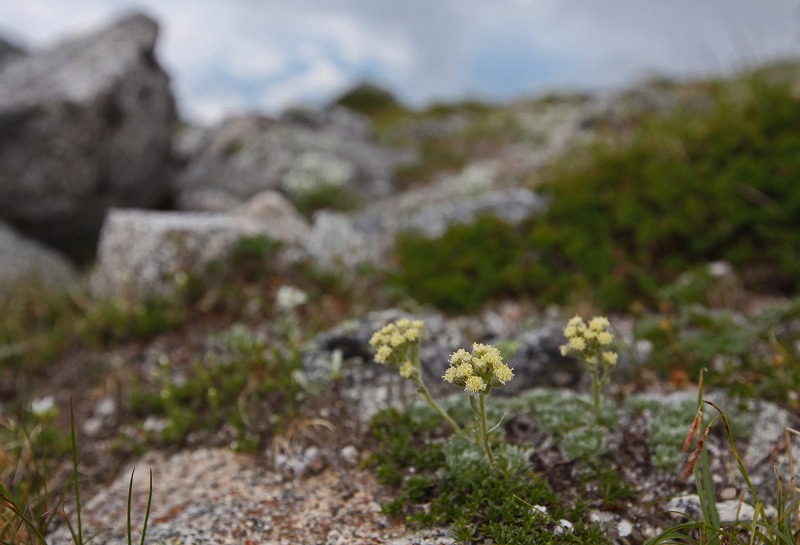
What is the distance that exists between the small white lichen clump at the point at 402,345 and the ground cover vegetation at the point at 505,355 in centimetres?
2

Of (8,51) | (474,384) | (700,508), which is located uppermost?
(8,51)

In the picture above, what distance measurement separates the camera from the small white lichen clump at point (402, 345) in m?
3.01

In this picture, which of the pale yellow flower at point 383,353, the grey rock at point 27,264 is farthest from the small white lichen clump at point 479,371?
the grey rock at point 27,264

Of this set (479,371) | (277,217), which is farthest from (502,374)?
(277,217)

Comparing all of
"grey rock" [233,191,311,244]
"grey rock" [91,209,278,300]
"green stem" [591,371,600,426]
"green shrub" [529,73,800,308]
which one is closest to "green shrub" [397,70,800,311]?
"green shrub" [529,73,800,308]

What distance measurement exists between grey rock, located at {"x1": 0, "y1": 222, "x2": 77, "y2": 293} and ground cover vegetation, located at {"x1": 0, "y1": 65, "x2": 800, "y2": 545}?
1.92ft

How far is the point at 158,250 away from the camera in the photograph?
21.2 ft

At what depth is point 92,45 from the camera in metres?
10.0

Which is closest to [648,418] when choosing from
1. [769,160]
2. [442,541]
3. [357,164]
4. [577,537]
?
[577,537]

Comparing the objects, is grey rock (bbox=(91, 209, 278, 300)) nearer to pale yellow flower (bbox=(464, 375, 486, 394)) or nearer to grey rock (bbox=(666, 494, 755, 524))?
pale yellow flower (bbox=(464, 375, 486, 394))

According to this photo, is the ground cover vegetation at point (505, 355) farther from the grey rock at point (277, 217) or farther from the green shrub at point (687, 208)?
the grey rock at point (277, 217)

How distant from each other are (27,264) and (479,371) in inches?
299

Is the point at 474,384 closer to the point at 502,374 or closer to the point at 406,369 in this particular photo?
the point at 502,374

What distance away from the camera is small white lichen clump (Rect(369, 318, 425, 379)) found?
3.01m
